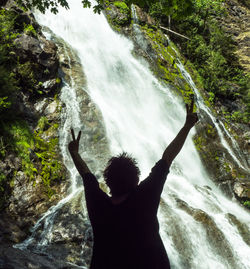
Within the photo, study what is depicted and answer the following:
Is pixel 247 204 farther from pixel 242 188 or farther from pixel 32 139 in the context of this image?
pixel 32 139

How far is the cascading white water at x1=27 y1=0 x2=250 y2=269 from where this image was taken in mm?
6977

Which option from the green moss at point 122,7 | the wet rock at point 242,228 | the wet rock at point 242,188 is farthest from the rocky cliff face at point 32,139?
the green moss at point 122,7

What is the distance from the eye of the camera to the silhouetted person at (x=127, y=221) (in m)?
1.60

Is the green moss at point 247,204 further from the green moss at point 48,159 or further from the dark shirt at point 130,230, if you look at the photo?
the dark shirt at point 130,230

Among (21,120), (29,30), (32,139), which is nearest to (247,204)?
(32,139)

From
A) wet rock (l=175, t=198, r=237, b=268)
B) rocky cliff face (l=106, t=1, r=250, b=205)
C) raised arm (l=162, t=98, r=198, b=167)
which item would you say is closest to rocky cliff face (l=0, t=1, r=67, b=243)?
wet rock (l=175, t=198, r=237, b=268)

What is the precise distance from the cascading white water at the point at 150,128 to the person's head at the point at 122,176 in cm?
517

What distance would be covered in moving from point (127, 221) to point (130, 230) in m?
0.06

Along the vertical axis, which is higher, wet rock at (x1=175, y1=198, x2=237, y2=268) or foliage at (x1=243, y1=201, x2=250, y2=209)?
wet rock at (x1=175, y1=198, x2=237, y2=268)

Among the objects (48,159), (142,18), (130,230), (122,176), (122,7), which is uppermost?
(122,176)

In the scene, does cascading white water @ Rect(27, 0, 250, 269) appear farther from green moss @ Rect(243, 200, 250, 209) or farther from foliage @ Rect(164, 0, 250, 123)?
foliage @ Rect(164, 0, 250, 123)

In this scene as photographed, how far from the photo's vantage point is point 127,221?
1643mm

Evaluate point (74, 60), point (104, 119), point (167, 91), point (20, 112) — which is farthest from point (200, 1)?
point (20, 112)

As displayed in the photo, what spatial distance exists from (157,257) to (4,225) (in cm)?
519
